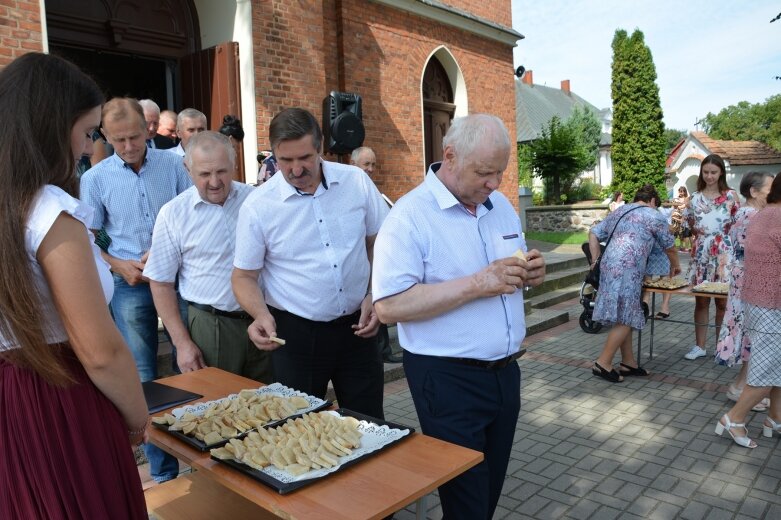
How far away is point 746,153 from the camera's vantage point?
2323cm

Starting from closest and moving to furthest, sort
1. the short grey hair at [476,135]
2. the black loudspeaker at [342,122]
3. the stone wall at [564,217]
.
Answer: the short grey hair at [476,135]
the black loudspeaker at [342,122]
the stone wall at [564,217]

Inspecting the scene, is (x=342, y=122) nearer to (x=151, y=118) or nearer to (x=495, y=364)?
(x=151, y=118)

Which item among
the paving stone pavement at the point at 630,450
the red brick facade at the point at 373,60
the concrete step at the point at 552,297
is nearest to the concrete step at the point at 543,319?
the concrete step at the point at 552,297

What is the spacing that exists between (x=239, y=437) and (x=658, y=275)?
198 inches

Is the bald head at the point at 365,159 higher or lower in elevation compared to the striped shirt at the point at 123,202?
higher

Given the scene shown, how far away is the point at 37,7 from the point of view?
5098mm

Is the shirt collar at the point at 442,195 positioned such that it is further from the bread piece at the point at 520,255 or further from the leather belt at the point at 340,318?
the leather belt at the point at 340,318

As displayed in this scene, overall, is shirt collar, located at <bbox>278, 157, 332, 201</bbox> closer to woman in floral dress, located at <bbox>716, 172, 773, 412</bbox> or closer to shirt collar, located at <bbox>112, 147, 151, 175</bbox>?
shirt collar, located at <bbox>112, 147, 151, 175</bbox>

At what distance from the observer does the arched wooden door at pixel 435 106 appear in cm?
1071

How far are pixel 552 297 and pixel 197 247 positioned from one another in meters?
7.75

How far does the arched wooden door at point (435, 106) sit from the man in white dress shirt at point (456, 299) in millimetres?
8463

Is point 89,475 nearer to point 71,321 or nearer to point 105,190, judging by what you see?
point 71,321

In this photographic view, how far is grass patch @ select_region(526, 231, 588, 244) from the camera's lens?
1591 cm

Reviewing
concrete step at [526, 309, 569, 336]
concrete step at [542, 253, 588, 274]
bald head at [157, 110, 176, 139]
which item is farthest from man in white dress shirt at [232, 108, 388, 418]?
concrete step at [542, 253, 588, 274]
